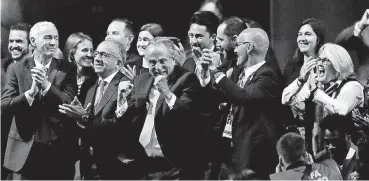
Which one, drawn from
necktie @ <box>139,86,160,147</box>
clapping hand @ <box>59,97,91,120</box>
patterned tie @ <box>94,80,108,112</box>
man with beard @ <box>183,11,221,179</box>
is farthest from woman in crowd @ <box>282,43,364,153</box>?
clapping hand @ <box>59,97,91,120</box>

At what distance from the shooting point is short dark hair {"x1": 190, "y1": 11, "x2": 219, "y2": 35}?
6367mm

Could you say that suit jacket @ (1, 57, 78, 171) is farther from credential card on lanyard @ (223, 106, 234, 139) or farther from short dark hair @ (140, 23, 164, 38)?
credential card on lanyard @ (223, 106, 234, 139)

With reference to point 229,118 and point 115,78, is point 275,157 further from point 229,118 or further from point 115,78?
point 115,78

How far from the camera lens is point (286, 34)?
21.7 ft

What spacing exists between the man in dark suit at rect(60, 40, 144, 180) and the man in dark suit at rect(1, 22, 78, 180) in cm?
15

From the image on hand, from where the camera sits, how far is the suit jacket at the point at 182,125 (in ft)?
19.4

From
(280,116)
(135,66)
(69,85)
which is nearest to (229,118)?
(280,116)

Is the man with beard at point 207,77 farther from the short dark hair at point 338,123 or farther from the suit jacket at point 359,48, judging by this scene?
the suit jacket at point 359,48

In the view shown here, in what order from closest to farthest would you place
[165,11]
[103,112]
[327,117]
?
[327,117] → [103,112] → [165,11]

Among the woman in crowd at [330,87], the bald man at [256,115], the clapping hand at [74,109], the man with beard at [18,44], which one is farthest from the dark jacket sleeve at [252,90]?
the man with beard at [18,44]

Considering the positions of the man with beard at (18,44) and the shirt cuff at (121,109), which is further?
the man with beard at (18,44)

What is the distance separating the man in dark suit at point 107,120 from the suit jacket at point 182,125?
1.06ft

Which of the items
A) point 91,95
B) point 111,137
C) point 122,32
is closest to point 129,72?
point 91,95

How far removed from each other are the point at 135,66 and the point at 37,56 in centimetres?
75
